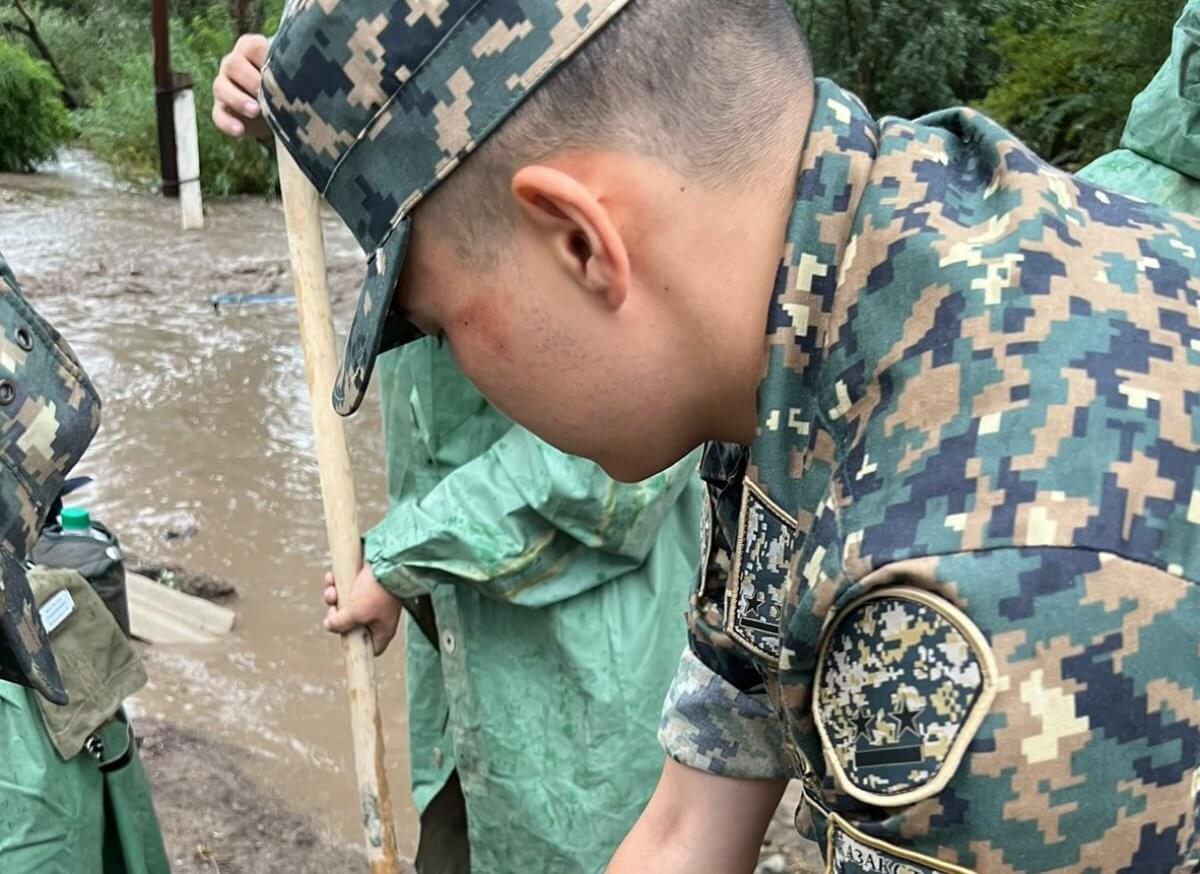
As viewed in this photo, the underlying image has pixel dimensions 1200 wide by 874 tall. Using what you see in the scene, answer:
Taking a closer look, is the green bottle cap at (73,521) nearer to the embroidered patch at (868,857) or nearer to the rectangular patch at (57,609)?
the rectangular patch at (57,609)

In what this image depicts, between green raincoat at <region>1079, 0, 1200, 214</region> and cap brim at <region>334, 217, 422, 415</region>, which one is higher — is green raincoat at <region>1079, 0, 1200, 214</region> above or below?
below

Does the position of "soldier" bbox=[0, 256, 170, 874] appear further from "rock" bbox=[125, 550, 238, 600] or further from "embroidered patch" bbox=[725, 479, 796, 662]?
"rock" bbox=[125, 550, 238, 600]

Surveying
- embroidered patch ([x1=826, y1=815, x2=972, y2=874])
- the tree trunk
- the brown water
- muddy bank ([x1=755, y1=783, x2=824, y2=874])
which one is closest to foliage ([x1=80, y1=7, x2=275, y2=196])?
the brown water

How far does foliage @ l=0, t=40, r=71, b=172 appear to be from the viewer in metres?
18.0

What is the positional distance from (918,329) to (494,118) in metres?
0.38

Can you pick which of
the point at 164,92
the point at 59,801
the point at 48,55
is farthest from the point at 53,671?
the point at 48,55

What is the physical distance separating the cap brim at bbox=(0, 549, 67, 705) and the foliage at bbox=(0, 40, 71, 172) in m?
18.4

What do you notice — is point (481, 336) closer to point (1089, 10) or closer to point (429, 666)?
point (429, 666)

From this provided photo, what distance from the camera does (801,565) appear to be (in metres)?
0.98

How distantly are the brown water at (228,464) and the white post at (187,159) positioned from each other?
0.20 metres

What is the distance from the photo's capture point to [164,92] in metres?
11.5

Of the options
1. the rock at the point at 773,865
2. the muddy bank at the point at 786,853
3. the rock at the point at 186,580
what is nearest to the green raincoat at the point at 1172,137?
the muddy bank at the point at 786,853

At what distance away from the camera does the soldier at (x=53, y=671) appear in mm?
1517

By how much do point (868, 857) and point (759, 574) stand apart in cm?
31
